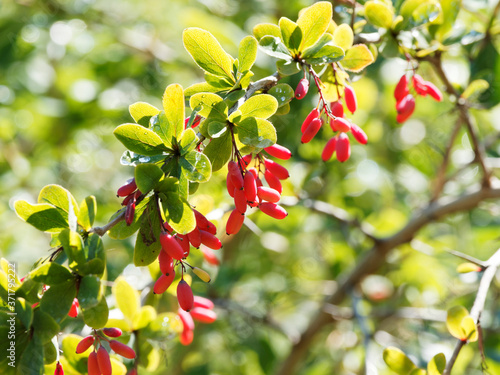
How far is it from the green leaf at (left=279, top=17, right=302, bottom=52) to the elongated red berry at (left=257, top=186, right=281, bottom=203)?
0.22 metres

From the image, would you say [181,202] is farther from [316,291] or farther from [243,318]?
[316,291]

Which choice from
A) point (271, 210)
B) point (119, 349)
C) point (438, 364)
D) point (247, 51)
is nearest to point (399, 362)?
point (438, 364)

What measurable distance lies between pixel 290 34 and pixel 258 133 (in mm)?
175

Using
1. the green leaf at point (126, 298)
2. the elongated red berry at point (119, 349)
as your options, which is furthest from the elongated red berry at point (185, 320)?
the elongated red berry at point (119, 349)

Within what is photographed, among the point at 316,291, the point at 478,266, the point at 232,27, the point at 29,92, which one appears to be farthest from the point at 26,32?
the point at 478,266

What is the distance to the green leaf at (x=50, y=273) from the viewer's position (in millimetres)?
670

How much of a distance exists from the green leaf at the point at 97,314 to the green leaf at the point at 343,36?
53cm

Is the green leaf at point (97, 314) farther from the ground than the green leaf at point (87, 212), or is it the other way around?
the green leaf at point (87, 212)

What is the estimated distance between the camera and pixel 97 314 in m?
0.71

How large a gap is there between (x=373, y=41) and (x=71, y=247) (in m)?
0.63

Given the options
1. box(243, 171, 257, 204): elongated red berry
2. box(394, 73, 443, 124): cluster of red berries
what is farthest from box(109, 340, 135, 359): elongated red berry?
box(394, 73, 443, 124): cluster of red berries

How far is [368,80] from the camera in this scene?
84.4 inches

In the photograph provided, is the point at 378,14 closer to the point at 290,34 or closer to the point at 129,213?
the point at 290,34

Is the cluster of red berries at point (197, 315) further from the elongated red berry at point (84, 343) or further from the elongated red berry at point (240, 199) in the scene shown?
the elongated red berry at point (240, 199)
